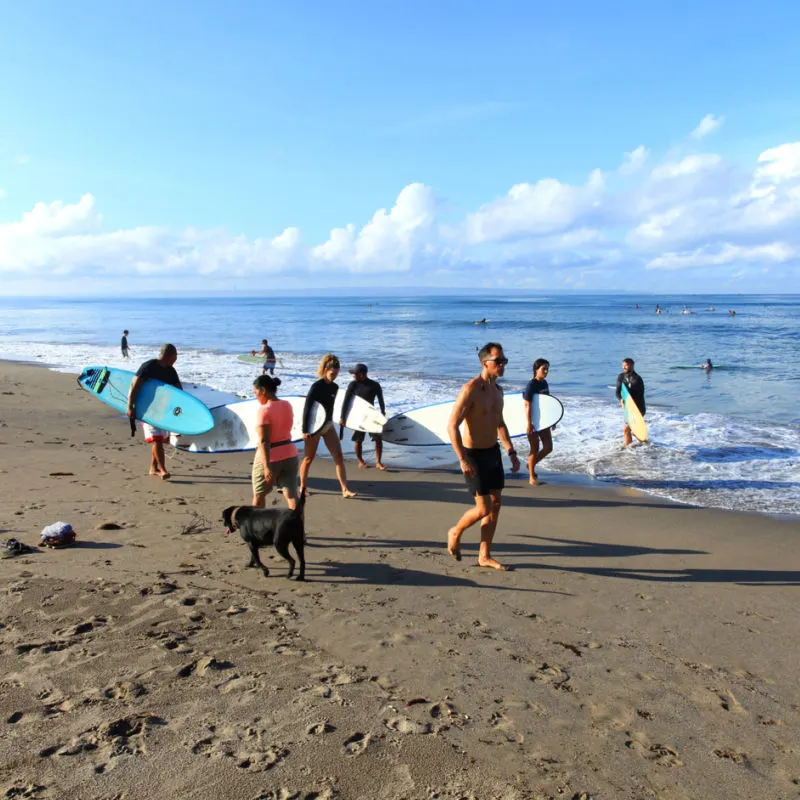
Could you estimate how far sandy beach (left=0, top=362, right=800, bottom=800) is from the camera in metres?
2.72

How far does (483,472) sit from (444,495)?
265 centimetres

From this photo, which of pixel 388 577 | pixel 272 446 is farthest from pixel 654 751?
pixel 272 446

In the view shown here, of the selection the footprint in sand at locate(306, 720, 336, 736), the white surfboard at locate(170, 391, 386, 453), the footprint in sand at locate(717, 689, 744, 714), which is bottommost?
the footprint in sand at locate(717, 689, 744, 714)

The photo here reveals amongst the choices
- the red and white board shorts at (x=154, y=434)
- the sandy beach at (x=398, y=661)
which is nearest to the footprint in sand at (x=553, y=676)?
the sandy beach at (x=398, y=661)

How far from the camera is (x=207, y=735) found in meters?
2.90

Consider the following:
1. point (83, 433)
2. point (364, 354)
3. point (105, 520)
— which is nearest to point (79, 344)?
point (364, 354)

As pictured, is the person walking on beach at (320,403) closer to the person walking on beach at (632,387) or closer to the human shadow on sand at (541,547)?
the human shadow on sand at (541,547)

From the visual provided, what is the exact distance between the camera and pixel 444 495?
A: 762cm

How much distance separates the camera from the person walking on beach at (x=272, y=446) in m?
5.27

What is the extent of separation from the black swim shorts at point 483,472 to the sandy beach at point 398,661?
2.21ft

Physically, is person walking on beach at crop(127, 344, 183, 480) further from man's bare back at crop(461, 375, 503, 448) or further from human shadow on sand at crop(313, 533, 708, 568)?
man's bare back at crop(461, 375, 503, 448)

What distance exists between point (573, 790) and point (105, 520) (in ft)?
16.2

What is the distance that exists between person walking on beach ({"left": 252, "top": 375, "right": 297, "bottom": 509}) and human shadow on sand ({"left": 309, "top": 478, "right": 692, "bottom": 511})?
6.46 ft

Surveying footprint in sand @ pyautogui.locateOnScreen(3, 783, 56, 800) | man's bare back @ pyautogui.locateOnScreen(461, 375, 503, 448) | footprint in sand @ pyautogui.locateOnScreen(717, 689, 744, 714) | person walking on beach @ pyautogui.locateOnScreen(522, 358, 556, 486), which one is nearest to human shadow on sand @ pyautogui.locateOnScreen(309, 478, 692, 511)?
person walking on beach @ pyautogui.locateOnScreen(522, 358, 556, 486)
